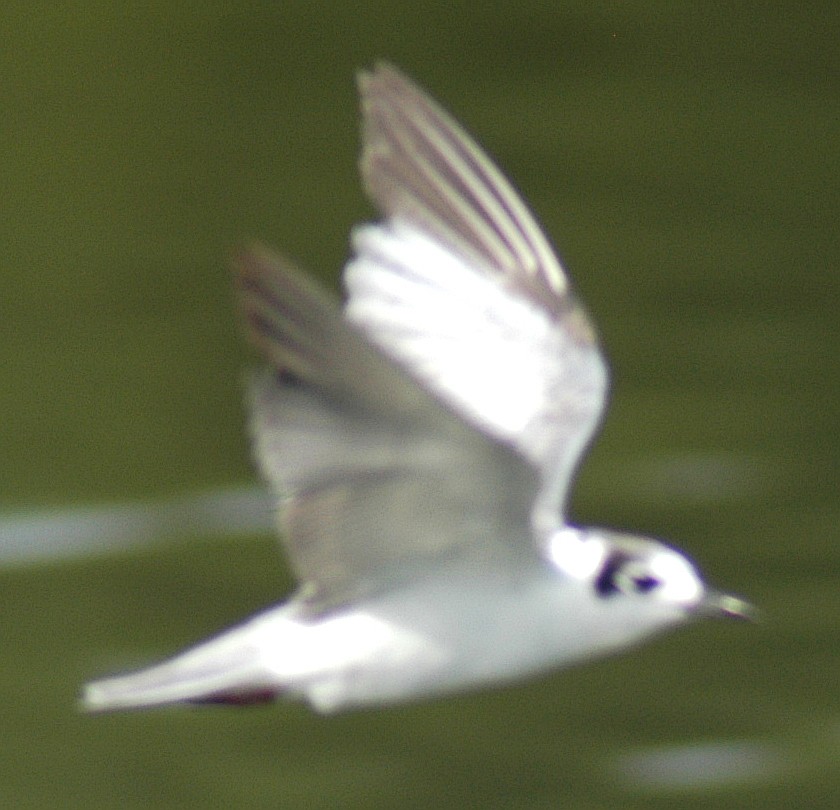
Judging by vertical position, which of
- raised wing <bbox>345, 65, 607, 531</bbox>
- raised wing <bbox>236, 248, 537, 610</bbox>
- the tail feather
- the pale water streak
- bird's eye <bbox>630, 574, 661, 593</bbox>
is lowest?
the tail feather

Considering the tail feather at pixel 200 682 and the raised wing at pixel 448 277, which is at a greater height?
the raised wing at pixel 448 277

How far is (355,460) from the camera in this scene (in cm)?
299

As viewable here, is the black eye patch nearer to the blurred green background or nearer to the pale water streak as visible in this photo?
the blurred green background

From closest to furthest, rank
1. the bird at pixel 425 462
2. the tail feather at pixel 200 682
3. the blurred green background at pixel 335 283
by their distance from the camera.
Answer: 1. the bird at pixel 425 462
2. the tail feather at pixel 200 682
3. the blurred green background at pixel 335 283

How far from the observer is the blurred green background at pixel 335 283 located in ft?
19.9

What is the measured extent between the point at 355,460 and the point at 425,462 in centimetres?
9

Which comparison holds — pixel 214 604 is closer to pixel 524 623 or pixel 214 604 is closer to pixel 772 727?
pixel 772 727

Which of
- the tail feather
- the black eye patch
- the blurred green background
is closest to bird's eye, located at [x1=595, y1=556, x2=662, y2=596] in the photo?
the black eye patch

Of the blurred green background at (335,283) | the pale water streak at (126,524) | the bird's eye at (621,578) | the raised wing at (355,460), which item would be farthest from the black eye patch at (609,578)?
the pale water streak at (126,524)

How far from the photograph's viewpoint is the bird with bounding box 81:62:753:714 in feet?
9.36

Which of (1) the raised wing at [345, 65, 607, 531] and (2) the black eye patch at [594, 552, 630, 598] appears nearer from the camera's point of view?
(2) the black eye patch at [594, 552, 630, 598]

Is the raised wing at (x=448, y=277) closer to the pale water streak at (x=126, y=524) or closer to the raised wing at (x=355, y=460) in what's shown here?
the raised wing at (x=355, y=460)

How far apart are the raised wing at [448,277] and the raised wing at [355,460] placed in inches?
11.0

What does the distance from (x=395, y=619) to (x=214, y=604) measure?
311 cm
